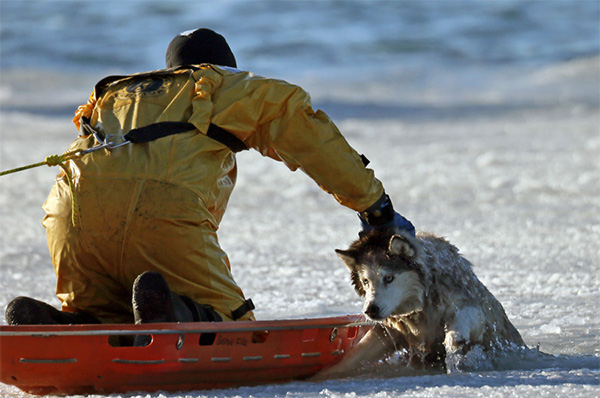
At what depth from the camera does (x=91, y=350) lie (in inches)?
103

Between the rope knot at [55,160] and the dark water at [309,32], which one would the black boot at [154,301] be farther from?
the dark water at [309,32]

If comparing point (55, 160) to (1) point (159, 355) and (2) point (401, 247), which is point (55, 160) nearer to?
(1) point (159, 355)

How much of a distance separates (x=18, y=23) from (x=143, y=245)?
24.3m

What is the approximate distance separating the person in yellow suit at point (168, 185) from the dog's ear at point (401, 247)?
0.14m

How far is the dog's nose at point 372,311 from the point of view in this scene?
2994 mm

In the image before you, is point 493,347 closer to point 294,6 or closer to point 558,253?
point 558,253

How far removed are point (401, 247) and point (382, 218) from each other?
0.49 feet

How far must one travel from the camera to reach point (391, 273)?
309cm

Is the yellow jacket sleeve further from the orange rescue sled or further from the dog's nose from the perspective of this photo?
the orange rescue sled

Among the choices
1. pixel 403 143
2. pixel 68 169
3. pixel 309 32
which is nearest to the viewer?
pixel 68 169

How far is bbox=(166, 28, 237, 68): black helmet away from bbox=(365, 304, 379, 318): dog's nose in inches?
41.0

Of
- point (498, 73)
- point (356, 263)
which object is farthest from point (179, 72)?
point (498, 73)

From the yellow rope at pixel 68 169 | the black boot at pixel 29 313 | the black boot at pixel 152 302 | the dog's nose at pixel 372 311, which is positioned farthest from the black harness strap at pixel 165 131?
the dog's nose at pixel 372 311

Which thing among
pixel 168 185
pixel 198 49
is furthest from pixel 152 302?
pixel 198 49
